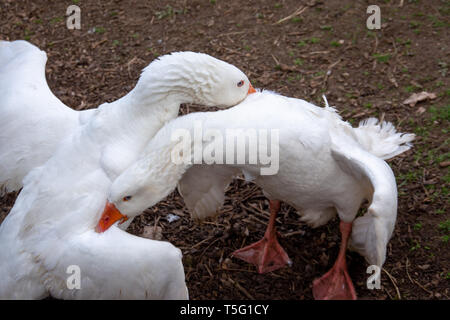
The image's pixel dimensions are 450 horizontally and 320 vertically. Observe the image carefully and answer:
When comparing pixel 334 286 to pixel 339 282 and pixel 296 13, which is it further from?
pixel 296 13

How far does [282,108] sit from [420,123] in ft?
7.70

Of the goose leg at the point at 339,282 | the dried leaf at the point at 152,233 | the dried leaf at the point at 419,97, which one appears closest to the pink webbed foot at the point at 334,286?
the goose leg at the point at 339,282

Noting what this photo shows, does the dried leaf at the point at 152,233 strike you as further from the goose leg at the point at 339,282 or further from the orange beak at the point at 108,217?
the goose leg at the point at 339,282

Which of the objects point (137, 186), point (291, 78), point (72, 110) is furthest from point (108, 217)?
point (291, 78)

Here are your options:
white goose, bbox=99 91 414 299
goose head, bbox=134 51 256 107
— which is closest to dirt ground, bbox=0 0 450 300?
white goose, bbox=99 91 414 299

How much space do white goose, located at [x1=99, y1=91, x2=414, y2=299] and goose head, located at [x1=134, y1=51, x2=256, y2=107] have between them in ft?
0.65

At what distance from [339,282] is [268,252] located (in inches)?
25.8

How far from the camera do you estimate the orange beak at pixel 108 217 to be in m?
2.98

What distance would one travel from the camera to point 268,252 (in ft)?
13.1

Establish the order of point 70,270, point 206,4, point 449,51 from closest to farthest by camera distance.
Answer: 1. point 70,270
2. point 449,51
3. point 206,4

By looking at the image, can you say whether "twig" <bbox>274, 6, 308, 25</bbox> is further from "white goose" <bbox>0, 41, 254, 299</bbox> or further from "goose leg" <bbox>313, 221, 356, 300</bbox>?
"goose leg" <bbox>313, 221, 356, 300</bbox>
